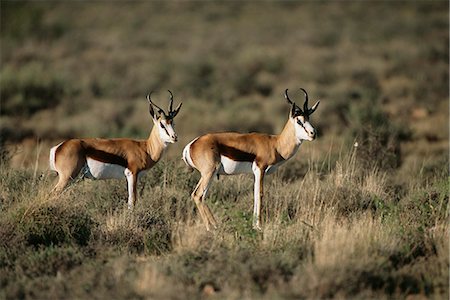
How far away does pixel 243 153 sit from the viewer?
31.7 feet

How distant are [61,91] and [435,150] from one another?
13581mm

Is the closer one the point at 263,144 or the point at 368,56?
the point at 263,144

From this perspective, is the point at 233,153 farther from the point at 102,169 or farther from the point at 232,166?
the point at 102,169

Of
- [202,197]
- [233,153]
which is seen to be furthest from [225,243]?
[233,153]

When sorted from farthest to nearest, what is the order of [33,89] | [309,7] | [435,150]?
[309,7] → [33,89] → [435,150]

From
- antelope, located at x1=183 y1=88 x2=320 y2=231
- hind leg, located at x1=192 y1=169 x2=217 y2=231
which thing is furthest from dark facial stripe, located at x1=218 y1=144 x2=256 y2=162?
hind leg, located at x1=192 y1=169 x2=217 y2=231

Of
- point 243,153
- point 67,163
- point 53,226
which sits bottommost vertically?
point 53,226

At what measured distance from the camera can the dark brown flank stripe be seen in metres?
9.63

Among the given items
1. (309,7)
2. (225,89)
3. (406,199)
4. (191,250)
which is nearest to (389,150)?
(406,199)

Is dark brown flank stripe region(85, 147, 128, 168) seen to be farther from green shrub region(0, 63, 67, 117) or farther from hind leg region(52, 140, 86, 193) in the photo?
green shrub region(0, 63, 67, 117)

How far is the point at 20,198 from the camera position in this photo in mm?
9242

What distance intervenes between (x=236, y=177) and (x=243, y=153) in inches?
90.6

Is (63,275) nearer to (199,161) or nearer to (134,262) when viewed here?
(134,262)

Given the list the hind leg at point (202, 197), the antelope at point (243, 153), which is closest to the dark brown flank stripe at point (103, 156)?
the antelope at point (243, 153)
